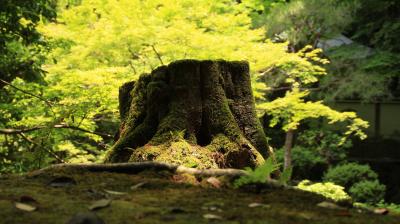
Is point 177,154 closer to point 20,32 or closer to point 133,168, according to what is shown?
point 133,168

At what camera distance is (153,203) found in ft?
6.95

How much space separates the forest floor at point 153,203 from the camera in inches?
73.6

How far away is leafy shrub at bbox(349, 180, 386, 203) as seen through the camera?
12219 mm

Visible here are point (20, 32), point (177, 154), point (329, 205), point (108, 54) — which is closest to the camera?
point (329, 205)

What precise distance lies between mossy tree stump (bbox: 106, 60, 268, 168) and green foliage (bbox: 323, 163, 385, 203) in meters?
9.20

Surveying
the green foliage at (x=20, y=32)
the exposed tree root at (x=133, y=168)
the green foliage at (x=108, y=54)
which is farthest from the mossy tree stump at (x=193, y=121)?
the green foliage at (x=108, y=54)

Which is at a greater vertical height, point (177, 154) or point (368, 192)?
point (177, 154)

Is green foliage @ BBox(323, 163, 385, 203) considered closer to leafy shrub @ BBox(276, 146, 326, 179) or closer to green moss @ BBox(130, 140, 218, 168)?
leafy shrub @ BBox(276, 146, 326, 179)

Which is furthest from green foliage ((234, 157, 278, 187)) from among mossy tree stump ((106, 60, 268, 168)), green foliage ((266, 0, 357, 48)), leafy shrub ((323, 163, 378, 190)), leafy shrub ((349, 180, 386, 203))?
leafy shrub ((323, 163, 378, 190))

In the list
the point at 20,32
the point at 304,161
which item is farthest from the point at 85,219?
the point at 304,161

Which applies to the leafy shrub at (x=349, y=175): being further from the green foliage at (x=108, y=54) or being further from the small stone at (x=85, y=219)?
the small stone at (x=85, y=219)

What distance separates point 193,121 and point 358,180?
1047 centimetres

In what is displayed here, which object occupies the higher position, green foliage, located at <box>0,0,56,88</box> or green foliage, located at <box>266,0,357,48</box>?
green foliage, located at <box>266,0,357,48</box>

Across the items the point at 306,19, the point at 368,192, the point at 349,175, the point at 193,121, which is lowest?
the point at 368,192
